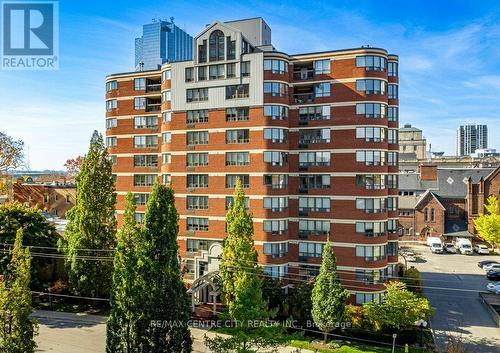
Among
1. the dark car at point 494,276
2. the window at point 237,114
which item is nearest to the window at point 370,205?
the window at point 237,114

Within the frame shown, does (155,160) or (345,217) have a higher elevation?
(155,160)

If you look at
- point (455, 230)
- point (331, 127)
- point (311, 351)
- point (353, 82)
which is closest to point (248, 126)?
point (331, 127)

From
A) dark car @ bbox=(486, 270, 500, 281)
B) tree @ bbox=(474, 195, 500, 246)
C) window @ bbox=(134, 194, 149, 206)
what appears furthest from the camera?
tree @ bbox=(474, 195, 500, 246)

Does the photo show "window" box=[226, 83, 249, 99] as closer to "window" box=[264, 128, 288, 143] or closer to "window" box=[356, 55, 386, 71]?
"window" box=[264, 128, 288, 143]

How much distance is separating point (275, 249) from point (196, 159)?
13.5m

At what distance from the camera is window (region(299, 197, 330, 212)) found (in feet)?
139

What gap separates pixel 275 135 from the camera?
42250mm

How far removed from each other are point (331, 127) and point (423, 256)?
121 ft

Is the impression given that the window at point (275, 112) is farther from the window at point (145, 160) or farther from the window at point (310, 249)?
the window at point (145, 160)

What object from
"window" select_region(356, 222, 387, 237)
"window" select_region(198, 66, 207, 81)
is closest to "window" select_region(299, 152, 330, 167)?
"window" select_region(356, 222, 387, 237)

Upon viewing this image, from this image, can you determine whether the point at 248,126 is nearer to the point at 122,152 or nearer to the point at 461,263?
the point at 122,152

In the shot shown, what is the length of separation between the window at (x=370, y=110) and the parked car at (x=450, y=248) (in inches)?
1623

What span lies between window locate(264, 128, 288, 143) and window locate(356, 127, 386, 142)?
25.4 feet

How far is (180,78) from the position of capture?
4544cm
